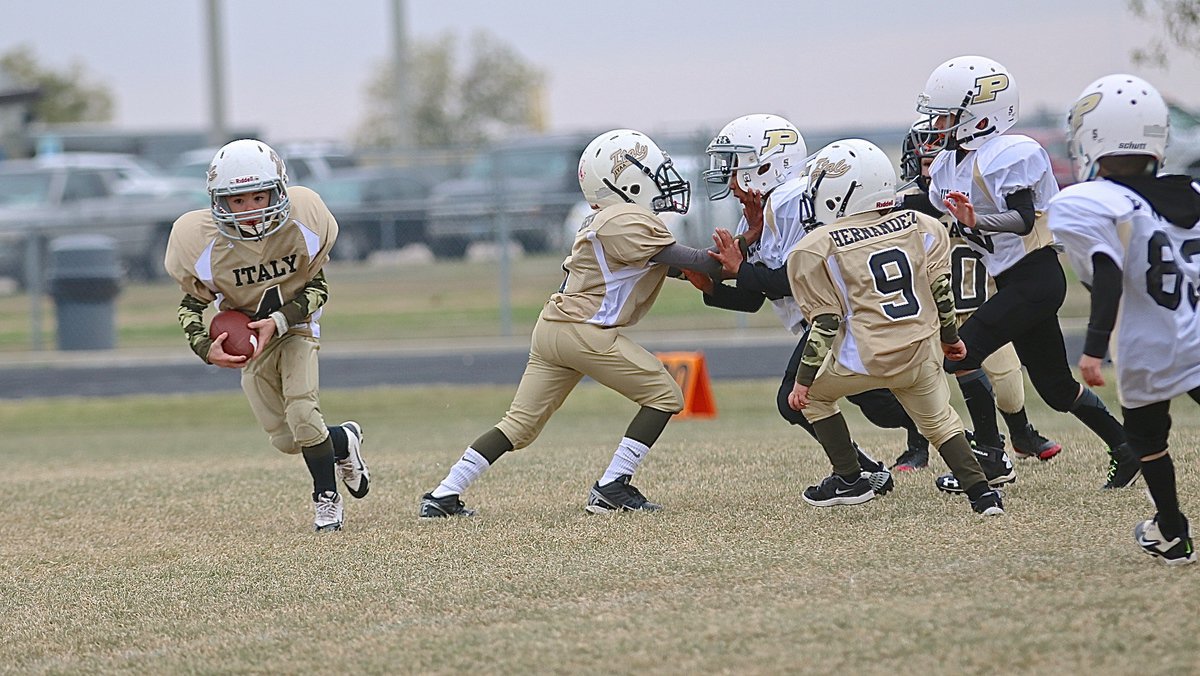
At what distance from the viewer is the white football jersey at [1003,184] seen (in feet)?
20.3

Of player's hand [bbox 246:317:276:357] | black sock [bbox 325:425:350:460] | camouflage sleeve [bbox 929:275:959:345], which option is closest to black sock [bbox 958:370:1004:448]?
camouflage sleeve [bbox 929:275:959:345]

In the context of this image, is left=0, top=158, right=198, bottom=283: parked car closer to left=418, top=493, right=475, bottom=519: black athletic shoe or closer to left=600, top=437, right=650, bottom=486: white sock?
left=418, top=493, right=475, bottom=519: black athletic shoe

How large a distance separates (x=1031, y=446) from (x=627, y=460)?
6.87ft

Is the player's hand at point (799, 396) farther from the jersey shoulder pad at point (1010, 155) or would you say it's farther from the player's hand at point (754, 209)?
the jersey shoulder pad at point (1010, 155)

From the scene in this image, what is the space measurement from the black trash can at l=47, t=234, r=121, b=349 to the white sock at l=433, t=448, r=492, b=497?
12.1 meters

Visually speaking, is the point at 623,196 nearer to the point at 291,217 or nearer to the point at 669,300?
the point at 291,217

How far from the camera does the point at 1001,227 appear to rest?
607cm

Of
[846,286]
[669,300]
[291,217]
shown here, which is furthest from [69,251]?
[846,286]

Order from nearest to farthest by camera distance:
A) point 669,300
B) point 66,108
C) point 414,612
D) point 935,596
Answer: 1. point 935,596
2. point 414,612
3. point 669,300
4. point 66,108

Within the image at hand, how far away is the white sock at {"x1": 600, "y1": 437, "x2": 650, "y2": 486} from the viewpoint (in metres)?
6.50

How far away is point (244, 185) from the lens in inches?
247

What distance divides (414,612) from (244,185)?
2334 mm

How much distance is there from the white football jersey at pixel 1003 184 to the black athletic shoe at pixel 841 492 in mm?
1112

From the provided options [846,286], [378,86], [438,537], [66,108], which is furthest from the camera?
[66,108]
